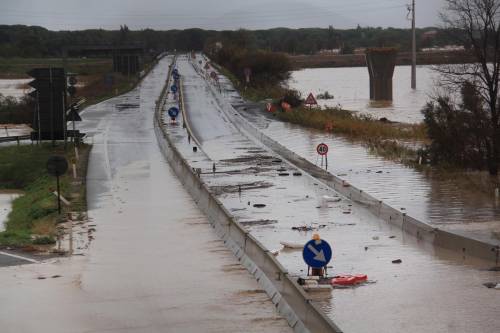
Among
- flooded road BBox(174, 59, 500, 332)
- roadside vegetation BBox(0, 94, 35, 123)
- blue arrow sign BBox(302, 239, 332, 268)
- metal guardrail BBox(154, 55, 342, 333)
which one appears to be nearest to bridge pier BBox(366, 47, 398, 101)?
roadside vegetation BBox(0, 94, 35, 123)

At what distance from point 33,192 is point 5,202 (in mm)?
Result: 1134

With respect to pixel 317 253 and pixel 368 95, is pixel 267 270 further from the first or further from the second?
pixel 368 95

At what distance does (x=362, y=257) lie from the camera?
20547 mm

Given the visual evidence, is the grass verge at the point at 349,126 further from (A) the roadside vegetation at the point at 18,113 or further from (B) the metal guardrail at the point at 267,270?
(B) the metal guardrail at the point at 267,270

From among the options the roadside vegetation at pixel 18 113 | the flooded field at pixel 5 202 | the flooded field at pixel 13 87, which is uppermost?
the flooded field at pixel 13 87

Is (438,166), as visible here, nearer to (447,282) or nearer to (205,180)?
(205,180)

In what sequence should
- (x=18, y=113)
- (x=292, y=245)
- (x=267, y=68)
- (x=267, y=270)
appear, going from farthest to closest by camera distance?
(x=267, y=68)
(x=18, y=113)
(x=292, y=245)
(x=267, y=270)

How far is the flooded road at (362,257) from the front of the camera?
15.6 m

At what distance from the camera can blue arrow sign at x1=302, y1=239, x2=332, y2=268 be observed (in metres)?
16.6

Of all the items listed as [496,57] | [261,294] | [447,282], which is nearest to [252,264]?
[261,294]

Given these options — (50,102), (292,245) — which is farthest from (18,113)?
(292,245)

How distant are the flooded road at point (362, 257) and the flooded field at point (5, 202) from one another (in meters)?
6.42

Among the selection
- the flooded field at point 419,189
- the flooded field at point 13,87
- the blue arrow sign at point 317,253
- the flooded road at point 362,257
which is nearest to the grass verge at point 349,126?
the flooded field at point 419,189

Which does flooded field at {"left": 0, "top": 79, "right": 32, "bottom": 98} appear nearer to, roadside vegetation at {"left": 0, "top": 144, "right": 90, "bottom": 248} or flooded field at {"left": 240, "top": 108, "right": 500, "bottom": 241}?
roadside vegetation at {"left": 0, "top": 144, "right": 90, "bottom": 248}
